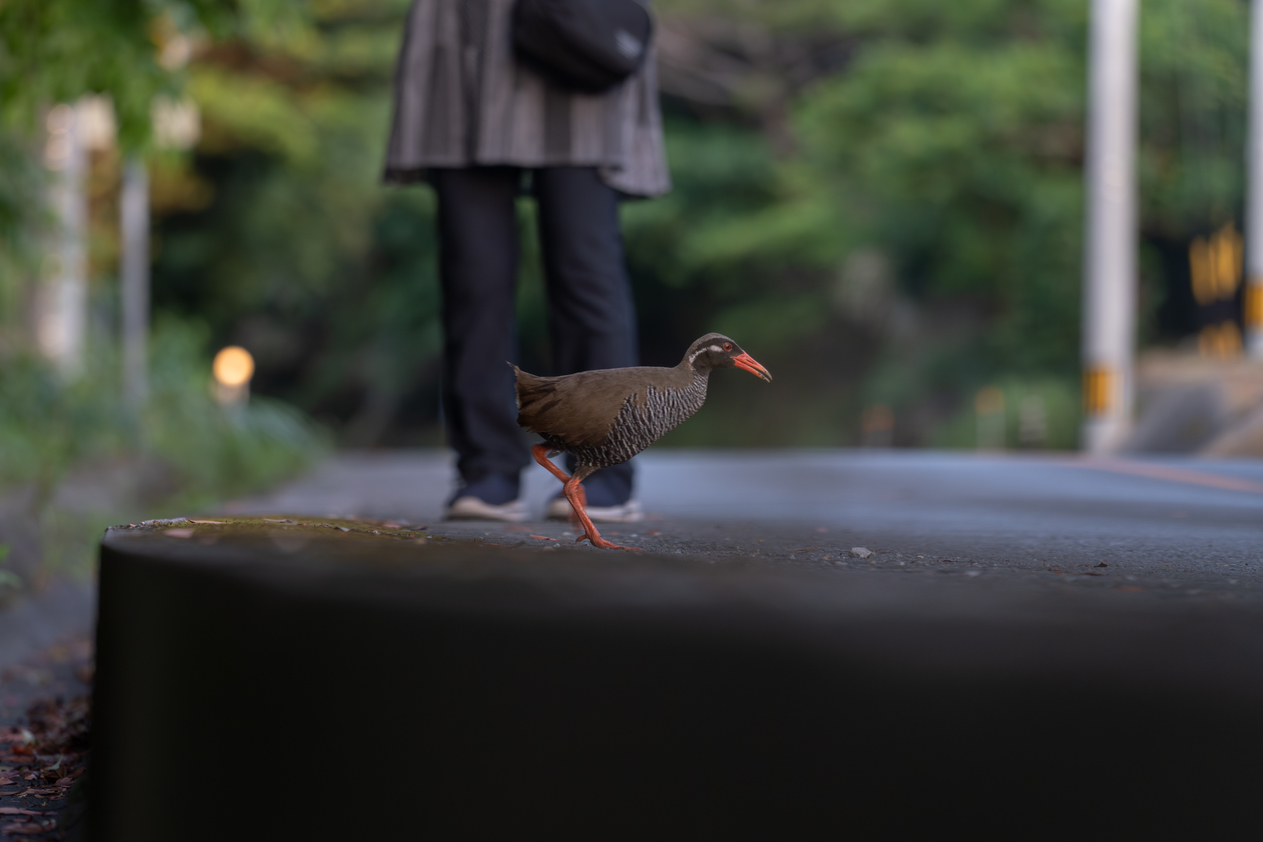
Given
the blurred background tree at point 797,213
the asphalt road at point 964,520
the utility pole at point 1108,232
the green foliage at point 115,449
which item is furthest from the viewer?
the blurred background tree at point 797,213

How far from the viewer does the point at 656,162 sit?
2832 millimetres

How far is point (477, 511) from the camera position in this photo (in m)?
2.46

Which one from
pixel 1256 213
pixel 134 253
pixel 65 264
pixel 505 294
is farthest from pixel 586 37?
pixel 134 253

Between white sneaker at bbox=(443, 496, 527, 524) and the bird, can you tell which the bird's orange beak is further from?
white sneaker at bbox=(443, 496, 527, 524)

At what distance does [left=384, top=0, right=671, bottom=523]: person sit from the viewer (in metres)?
2.55

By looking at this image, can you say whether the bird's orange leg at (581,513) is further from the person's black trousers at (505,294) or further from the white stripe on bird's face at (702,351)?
the person's black trousers at (505,294)

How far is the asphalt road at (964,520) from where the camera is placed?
152 cm

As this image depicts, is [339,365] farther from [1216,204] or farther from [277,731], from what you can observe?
[277,731]

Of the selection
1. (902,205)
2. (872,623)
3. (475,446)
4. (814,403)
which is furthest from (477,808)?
(814,403)

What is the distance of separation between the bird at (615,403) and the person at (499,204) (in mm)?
755

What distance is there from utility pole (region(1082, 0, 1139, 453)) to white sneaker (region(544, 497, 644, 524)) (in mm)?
8484

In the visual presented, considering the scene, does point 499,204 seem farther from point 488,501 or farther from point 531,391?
point 531,391

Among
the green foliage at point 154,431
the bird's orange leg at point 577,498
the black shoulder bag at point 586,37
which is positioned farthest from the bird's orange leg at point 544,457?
the green foliage at point 154,431

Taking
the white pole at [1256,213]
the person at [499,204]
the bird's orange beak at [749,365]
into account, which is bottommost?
the bird's orange beak at [749,365]
